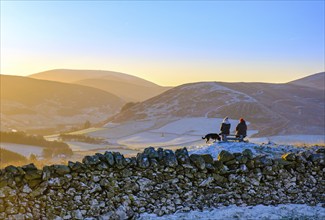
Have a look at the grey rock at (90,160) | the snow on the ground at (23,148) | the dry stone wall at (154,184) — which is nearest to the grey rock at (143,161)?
the dry stone wall at (154,184)

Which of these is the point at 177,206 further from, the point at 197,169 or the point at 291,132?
the point at 291,132

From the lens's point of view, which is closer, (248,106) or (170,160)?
(170,160)

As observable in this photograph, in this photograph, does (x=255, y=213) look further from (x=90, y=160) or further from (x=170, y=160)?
(x=90, y=160)

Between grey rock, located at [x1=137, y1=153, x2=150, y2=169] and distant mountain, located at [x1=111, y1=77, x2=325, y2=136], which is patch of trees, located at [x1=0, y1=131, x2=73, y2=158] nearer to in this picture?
distant mountain, located at [x1=111, y1=77, x2=325, y2=136]

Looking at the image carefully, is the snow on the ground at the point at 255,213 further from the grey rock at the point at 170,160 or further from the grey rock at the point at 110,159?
the grey rock at the point at 110,159

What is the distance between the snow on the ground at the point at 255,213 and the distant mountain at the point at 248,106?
219ft

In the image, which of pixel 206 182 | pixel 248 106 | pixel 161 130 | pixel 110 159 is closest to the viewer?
pixel 110 159

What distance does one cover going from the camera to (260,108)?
4237 inches

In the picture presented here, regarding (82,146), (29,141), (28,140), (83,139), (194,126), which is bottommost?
(82,146)

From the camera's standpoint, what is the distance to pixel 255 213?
12016 millimetres

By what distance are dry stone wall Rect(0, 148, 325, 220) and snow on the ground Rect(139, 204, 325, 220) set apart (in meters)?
0.21

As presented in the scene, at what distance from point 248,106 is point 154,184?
101 m

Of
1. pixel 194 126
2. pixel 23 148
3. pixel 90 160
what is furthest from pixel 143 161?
pixel 194 126

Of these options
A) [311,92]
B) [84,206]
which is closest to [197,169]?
[84,206]
